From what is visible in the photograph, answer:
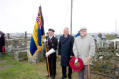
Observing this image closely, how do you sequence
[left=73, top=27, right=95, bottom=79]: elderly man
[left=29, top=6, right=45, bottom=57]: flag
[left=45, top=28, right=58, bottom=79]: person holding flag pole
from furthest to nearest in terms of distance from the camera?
[left=29, top=6, right=45, bottom=57]: flag → [left=45, top=28, right=58, bottom=79]: person holding flag pole → [left=73, top=27, right=95, bottom=79]: elderly man

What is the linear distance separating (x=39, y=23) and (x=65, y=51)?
4.77 ft

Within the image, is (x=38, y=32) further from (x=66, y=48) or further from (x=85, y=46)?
(x=85, y=46)

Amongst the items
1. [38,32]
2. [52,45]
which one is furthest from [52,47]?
[38,32]

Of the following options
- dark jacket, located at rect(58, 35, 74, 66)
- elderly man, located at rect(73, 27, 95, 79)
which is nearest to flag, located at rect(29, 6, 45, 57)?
dark jacket, located at rect(58, 35, 74, 66)

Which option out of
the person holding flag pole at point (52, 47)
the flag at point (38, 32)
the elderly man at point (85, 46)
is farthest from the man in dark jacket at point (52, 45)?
the elderly man at point (85, 46)

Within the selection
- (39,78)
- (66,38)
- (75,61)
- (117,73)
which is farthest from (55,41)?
(117,73)

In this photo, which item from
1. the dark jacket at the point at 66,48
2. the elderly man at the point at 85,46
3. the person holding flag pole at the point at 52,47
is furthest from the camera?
the person holding flag pole at the point at 52,47

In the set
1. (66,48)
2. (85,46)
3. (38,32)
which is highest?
(38,32)

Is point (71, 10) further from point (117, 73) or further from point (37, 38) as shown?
point (117, 73)

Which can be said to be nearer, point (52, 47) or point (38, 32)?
point (52, 47)

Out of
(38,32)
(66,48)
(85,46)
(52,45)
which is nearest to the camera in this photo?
(85,46)

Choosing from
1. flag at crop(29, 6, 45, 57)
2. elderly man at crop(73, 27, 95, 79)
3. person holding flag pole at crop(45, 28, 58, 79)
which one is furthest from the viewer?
flag at crop(29, 6, 45, 57)

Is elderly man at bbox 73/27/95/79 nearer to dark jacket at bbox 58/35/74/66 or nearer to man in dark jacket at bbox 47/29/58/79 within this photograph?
dark jacket at bbox 58/35/74/66

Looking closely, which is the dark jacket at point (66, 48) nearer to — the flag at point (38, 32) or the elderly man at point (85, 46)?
the elderly man at point (85, 46)
